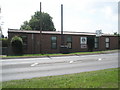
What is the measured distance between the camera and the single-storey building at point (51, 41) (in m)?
23.9

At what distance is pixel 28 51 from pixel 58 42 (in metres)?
5.79

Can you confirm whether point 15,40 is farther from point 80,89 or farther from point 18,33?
point 80,89

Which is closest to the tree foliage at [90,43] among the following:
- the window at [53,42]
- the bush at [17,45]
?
the window at [53,42]

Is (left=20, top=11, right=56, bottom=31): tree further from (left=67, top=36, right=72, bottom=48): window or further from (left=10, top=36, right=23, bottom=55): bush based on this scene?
(left=10, top=36, right=23, bottom=55): bush

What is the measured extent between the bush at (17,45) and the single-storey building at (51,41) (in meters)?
1.49

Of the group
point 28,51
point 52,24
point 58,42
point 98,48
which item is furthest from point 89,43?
point 52,24

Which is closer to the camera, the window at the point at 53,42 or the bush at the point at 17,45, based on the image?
the bush at the point at 17,45

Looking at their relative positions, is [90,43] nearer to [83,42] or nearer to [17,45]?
[83,42]

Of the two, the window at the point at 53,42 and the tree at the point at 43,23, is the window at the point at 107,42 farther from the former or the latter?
the tree at the point at 43,23

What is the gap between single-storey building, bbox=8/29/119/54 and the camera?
78.3 ft

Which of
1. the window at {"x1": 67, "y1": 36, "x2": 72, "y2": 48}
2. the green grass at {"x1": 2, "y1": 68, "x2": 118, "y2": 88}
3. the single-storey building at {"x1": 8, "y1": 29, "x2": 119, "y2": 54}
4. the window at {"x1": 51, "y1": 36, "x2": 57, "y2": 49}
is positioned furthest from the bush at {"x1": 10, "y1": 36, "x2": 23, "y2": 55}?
the green grass at {"x1": 2, "y1": 68, "x2": 118, "y2": 88}

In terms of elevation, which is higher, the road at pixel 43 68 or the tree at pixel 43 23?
the tree at pixel 43 23

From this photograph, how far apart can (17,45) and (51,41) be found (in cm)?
638

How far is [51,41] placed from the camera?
84.3ft
